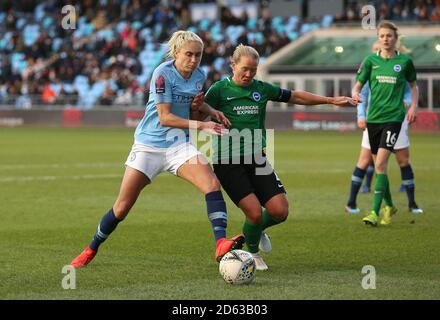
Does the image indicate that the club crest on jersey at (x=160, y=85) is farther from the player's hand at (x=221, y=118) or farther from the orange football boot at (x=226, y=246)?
the orange football boot at (x=226, y=246)

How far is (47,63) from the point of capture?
152ft

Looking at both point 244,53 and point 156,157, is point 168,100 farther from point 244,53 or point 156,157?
point 244,53

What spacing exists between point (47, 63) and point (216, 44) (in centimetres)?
945

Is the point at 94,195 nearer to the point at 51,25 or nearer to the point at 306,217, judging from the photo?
the point at 306,217

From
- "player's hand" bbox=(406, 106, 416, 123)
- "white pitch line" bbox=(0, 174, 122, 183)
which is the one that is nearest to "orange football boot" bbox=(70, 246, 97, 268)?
"player's hand" bbox=(406, 106, 416, 123)

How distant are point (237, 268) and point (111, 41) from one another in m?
38.5

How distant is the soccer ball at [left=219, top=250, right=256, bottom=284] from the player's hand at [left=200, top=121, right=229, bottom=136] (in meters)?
0.98

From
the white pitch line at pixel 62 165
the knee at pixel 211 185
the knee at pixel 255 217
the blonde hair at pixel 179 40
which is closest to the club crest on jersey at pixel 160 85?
the blonde hair at pixel 179 40

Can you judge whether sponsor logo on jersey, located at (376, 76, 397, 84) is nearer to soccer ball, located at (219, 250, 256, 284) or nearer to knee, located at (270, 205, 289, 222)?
knee, located at (270, 205, 289, 222)

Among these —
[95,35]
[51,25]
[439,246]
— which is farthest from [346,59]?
[439,246]

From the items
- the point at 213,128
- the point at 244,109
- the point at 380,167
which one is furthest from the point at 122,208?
the point at 380,167

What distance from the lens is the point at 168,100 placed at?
843 centimetres

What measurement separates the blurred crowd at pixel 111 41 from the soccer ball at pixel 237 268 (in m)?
30.4

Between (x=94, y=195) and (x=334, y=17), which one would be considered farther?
(x=334, y=17)
